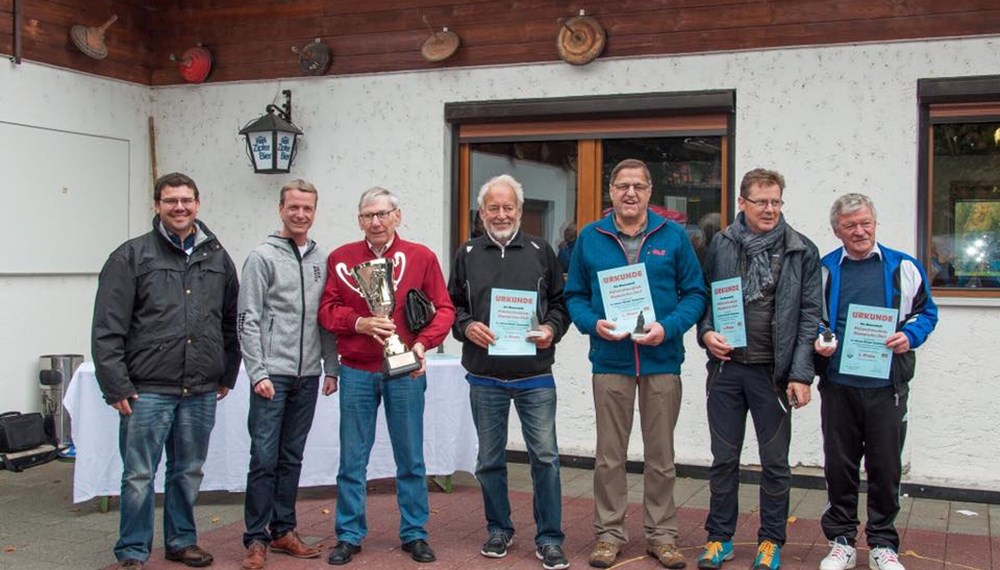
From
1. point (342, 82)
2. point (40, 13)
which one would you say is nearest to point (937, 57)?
point (342, 82)

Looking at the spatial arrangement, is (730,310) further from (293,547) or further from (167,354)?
(167,354)

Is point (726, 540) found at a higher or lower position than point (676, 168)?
lower

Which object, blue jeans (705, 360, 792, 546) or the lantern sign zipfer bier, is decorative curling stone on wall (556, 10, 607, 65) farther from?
blue jeans (705, 360, 792, 546)

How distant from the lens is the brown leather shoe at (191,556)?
538 cm

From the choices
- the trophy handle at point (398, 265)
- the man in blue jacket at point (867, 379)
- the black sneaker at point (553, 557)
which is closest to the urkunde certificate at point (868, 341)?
the man in blue jacket at point (867, 379)

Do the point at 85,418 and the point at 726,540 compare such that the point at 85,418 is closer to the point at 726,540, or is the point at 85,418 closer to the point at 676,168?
the point at 726,540

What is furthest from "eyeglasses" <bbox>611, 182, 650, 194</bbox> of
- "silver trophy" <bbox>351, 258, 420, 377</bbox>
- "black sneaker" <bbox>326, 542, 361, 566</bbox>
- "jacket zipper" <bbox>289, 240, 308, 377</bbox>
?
"black sneaker" <bbox>326, 542, 361, 566</bbox>

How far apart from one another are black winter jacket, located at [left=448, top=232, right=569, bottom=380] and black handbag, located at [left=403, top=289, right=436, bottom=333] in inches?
7.7

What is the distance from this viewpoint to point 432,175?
8352mm

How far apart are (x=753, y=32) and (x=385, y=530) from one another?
423 cm

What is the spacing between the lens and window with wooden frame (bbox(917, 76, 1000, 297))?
704cm

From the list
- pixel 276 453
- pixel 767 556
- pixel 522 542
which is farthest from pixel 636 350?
pixel 276 453

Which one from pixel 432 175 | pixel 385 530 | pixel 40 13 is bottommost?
pixel 385 530

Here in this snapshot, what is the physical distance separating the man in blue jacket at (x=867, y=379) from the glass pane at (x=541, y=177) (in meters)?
3.06
